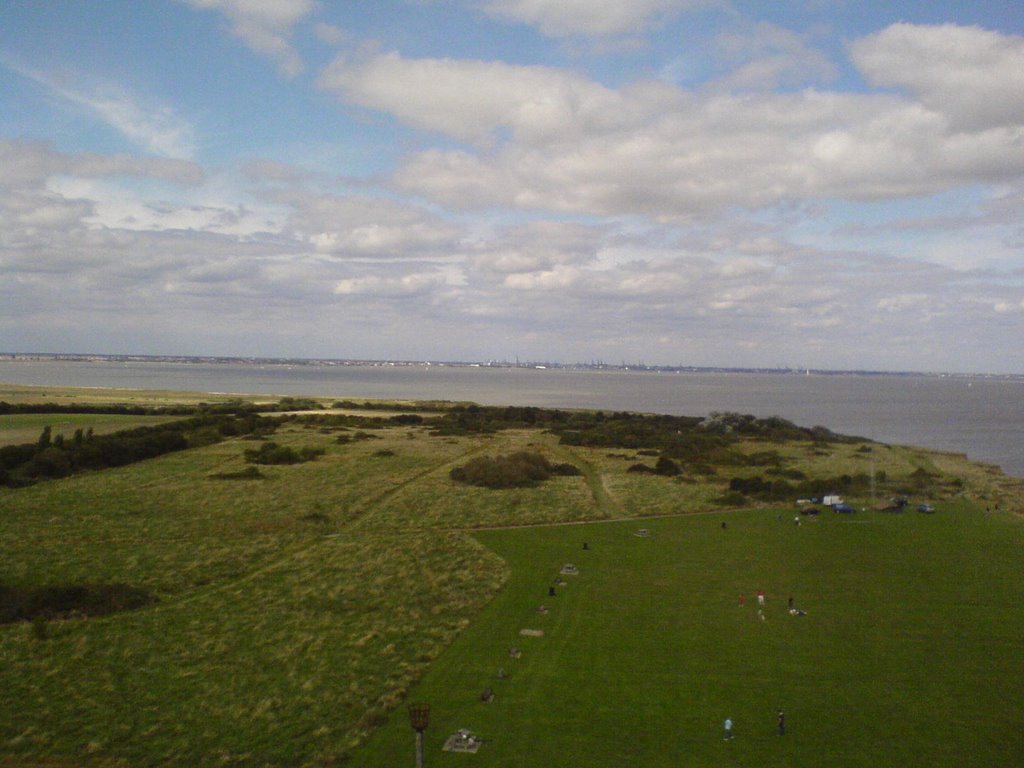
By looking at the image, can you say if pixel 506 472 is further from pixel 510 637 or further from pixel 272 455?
pixel 510 637

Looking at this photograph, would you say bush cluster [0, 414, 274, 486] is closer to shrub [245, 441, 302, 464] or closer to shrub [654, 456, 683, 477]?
shrub [245, 441, 302, 464]

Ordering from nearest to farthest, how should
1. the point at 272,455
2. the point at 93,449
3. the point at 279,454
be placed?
the point at 93,449
the point at 272,455
the point at 279,454

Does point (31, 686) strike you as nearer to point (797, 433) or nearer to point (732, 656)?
point (732, 656)

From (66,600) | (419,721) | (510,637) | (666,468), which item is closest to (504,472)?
(666,468)

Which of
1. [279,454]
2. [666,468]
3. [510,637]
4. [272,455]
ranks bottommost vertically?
[510,637]

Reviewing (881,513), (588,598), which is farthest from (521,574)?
(881,513)

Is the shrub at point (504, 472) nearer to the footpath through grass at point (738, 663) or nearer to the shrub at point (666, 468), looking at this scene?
the shrub at point (666, 468)

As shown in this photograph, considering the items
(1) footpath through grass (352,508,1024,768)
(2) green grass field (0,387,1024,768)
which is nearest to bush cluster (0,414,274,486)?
(2) green grass field (0,387,1024,768)
